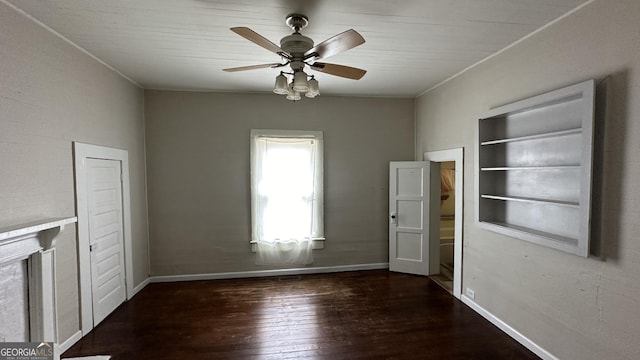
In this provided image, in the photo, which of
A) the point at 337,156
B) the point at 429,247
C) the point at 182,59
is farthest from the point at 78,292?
the point at 429,247

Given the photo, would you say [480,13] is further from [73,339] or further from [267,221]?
[73,339]

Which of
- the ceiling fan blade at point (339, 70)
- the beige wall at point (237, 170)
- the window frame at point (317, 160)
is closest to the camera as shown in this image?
the ceiling fan blade at point (339, 70)

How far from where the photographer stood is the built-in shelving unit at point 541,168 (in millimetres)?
1918

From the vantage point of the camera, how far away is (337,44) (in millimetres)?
1869

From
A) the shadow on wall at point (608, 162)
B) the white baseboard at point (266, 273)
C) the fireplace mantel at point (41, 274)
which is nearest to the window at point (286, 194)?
the white baseboard at point (266, 273)

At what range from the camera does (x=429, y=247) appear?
4152 mm

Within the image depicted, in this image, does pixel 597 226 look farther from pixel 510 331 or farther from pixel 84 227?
pixel 84 227

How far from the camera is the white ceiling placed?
197cm

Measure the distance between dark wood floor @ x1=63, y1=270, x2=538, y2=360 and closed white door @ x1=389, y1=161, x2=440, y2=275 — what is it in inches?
16.3

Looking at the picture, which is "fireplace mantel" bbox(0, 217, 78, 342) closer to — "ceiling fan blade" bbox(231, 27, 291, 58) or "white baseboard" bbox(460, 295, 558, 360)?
"ceiling fan blade" bbox(231, 27, 291, 58)

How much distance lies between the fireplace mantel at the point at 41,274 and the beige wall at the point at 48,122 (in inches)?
8.4

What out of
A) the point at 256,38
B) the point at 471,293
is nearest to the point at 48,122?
the point at 256,38

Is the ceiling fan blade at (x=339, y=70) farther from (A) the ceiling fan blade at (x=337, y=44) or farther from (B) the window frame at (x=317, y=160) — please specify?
(B) the window frame at (x=317, y=160)

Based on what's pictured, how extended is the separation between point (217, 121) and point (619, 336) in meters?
4.57
